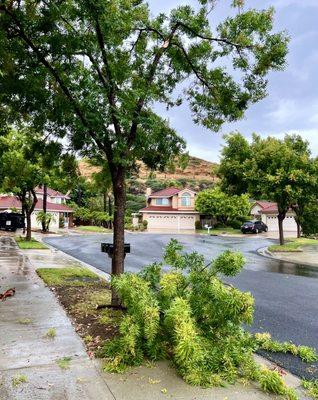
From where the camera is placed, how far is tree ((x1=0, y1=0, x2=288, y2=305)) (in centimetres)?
755

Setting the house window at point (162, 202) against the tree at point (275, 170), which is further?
the house window at point (162, 202)

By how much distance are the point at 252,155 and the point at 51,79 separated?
20.0 meters

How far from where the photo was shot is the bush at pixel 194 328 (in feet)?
15.6

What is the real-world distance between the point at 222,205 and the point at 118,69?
4648 centimetres

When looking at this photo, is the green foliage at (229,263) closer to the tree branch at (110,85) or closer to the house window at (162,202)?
the tree branch at (110,85)

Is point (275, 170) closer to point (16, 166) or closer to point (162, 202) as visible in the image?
point (16, 166)

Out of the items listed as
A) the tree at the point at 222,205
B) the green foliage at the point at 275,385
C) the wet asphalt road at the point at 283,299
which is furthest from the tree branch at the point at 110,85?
the tree at the point at 222,205

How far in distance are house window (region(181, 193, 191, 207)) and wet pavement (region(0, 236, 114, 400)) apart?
5020 cm

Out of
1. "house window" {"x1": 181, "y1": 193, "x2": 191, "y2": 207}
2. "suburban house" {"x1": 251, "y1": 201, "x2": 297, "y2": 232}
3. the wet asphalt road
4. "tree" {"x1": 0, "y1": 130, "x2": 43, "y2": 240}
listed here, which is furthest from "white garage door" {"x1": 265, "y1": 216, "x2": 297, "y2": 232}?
"tree" {"x1": 0, "y1": 130, "x2": 43, "y2": 240}

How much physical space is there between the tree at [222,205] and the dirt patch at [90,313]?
144 ft

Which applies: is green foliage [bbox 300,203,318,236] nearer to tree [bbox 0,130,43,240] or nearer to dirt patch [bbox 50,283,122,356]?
tree [bbox 0,130,43,240]

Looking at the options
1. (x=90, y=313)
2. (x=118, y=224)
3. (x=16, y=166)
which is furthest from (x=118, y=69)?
(x=16, y=166)

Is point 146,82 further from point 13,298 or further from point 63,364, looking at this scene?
point 63,364

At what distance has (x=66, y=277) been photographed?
11.9 metres
